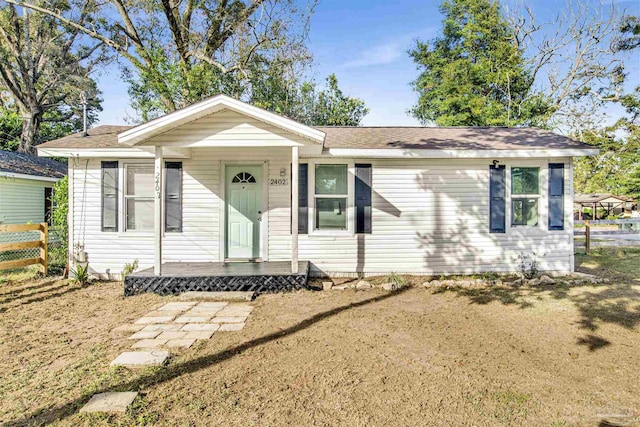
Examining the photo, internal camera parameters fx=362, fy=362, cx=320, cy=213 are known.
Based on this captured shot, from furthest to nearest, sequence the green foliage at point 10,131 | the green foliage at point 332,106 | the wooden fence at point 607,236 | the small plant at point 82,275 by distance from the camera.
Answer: the green foliage at point 10,131 < the green foliage at point 332,106 < the wooden fence at point 607,236 < the small plant at point 82,275

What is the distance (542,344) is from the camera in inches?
164

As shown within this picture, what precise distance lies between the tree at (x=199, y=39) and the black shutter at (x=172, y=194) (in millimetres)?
9708

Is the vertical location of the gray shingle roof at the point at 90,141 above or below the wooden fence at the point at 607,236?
above

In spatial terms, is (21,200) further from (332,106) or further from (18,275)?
(332,106)

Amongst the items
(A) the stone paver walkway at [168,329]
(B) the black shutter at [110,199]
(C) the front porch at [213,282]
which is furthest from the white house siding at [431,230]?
(B) the black shutter at [110,199]

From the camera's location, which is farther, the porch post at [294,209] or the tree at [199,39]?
the tree at [199,39]

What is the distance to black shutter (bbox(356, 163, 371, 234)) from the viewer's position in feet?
25.2

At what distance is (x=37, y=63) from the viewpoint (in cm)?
2212

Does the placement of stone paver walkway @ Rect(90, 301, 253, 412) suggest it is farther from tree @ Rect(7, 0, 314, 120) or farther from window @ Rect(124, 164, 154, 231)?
tree @ Rect(7, 0, 314, 120)

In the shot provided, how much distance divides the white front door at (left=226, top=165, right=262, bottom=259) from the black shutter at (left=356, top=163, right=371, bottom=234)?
7.04ft

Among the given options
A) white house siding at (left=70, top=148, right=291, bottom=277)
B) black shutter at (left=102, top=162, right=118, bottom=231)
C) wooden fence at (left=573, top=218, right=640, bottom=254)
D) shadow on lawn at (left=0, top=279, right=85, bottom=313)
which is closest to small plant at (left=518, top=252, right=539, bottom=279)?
white house siding at (left=70, top=148, right=291, bottom=277)

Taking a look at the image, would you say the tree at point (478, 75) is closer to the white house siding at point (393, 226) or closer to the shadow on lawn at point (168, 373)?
the white house siding at point (393, 226)

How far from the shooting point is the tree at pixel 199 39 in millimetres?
16281

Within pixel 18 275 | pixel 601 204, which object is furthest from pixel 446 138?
pixel 601 204
